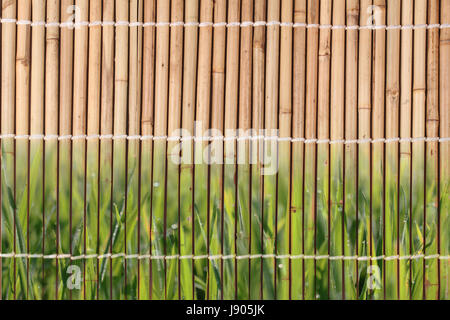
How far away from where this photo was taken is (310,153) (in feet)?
3.48

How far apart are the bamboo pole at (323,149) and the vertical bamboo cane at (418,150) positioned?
0.45 feet

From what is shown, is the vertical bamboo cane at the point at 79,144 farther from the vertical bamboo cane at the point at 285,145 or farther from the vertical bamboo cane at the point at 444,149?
the vertical bamboo cane at the point at 444,149

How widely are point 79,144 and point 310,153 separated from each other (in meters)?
0.39

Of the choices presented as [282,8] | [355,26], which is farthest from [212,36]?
[355,26]

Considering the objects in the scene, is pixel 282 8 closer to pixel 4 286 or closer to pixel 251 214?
A: pixel 251 214

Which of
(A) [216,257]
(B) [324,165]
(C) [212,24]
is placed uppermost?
(C) [212,24]

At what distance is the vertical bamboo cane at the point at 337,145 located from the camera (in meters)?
1.06

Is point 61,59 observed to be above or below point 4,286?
above

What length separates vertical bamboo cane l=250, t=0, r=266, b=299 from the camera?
1.06 m

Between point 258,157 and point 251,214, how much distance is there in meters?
0.10


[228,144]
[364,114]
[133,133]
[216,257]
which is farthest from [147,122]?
[364,114]

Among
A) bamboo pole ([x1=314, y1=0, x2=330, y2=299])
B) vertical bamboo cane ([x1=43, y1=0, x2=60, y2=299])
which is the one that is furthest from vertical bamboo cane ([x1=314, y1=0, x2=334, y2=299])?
vertical bamboo cane ([x1=43, y1=0, x2=60, y2=299])

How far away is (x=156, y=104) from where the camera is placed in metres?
1.06

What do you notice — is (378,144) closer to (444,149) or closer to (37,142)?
(444,149)
